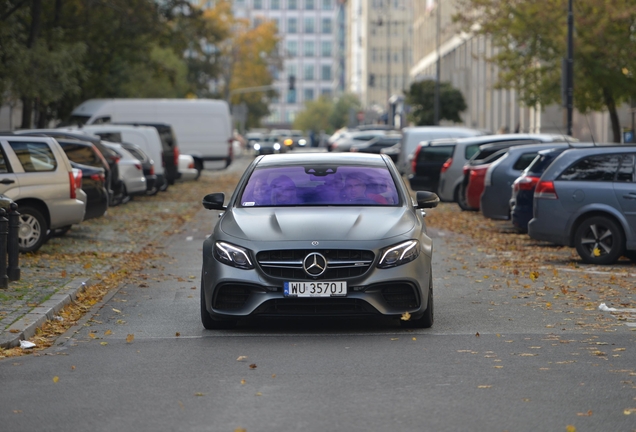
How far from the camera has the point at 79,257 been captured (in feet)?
55.5

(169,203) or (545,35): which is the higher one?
(545,35)

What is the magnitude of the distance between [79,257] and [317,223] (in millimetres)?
7600

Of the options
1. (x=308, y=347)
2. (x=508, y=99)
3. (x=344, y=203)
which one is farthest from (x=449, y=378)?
(x=508, y=99)

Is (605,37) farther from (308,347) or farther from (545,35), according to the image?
(308,347)

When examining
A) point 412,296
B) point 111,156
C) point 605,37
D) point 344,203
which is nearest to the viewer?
point 412,296

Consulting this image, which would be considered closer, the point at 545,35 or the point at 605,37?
the point at 605,37

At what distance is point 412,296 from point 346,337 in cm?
60

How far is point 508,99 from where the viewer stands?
64500 millimetres

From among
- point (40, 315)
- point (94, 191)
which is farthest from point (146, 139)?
point (40, 315)

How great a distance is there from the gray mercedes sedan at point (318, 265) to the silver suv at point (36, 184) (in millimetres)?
7248

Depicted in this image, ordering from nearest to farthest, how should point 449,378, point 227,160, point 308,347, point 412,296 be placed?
point 449,378 < point 308,347 < point 412,296 < point 227,160

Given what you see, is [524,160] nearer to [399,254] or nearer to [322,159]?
[322,159]

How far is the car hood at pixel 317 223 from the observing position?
981 cm

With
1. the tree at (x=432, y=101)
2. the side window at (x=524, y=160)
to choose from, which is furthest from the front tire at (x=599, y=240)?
the tree at (x=432, y=101)
